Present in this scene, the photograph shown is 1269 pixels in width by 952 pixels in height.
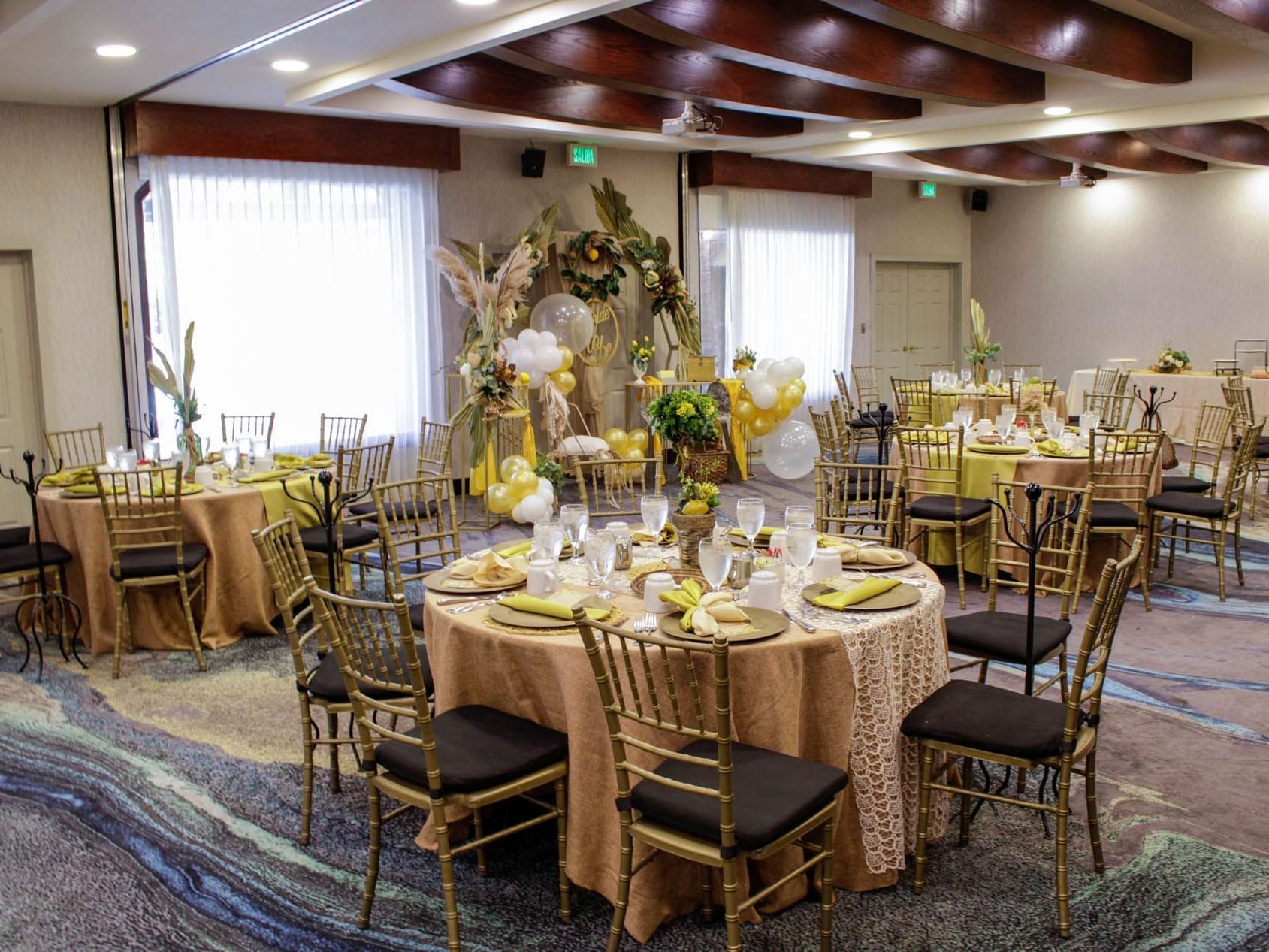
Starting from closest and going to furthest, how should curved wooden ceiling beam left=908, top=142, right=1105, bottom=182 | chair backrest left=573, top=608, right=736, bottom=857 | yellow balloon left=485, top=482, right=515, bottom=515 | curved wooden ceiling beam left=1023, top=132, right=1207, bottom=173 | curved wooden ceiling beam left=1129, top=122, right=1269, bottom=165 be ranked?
chair backrest left=573, top=608, right=736, bottom=857 < yellow balloon left=485, top=482, right=515, bottom=515 < curved wooden ceiling beam left=1129, top=122, right=1269, bottom=165 < curved wooden ceiling beam left=1023, top=132, right=1207, bottom=173 < curved wooden ceiling beam left=908, top=142, right=1105, bottom=182

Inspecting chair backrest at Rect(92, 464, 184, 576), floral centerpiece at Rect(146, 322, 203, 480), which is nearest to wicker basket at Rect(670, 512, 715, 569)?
chair backrest at Rect(92, 464, 184, 576)

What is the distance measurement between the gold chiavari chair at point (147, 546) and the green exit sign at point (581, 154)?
17.7ft

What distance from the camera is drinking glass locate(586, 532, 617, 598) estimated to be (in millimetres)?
3432

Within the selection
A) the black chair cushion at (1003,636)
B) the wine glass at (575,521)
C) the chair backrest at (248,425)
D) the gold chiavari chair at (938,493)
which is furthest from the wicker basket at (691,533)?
the chair backrest at (248,425)

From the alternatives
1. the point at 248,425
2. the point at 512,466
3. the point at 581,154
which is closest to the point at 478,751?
the point at 512,466

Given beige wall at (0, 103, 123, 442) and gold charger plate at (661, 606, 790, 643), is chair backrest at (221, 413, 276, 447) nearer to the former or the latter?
beige wall at (0, 103, 123, 442)

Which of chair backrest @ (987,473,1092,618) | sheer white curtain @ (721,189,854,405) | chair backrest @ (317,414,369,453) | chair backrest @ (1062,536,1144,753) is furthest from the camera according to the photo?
sheer white curtain @ (721,189,854,405)

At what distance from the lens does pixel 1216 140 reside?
10523 millimetres

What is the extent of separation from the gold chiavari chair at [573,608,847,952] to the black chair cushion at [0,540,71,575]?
3.66 metres

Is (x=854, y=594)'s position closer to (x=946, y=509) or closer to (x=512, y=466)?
(x=946, y=509)

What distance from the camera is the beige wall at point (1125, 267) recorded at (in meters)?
12.8

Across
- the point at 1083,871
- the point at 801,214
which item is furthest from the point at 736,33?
the point at 801,214

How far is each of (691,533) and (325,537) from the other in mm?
3060

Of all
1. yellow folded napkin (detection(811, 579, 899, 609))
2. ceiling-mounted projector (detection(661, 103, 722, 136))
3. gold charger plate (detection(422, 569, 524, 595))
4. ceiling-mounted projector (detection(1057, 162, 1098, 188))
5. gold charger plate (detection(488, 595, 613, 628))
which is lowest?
gold charger plate (detection(488, 595, 613, 628))
